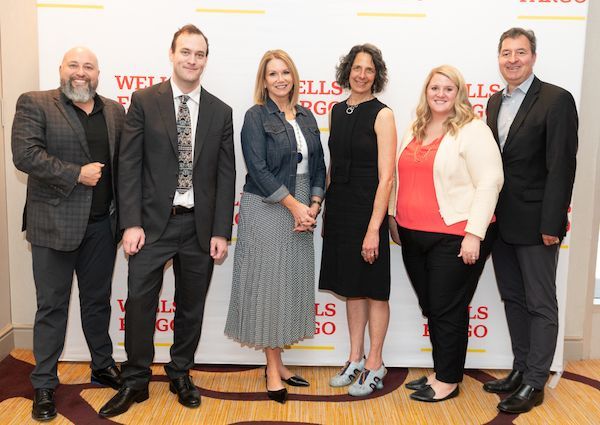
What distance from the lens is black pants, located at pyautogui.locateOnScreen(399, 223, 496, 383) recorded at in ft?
9.29

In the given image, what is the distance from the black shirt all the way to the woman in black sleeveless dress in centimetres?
115

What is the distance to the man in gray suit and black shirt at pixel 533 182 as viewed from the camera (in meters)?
2.76

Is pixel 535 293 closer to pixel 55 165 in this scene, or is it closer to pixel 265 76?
pixel 265 76

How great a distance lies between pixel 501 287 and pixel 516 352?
0.38 m

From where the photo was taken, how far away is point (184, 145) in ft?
9.10

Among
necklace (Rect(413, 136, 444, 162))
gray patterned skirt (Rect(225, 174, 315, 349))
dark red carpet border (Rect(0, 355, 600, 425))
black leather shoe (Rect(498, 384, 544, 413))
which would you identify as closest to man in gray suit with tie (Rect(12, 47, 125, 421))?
dark red carpet border (Rect(0, 355, 600, 425))

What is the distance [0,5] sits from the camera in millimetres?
3408

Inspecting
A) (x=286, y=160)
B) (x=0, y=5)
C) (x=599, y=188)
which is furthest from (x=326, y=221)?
(x=0, y=5)

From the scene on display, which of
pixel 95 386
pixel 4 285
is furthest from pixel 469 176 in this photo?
pixel 4 285

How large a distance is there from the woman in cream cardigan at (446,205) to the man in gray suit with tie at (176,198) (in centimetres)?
92

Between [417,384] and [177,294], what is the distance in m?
1.43

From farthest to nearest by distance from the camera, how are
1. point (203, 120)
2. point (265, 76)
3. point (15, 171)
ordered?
point (15, 171) < point (265, 76) < point (203, 120)

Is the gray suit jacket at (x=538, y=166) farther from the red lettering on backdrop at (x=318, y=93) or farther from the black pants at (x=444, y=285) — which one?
the red lettering on backdrop at (x=318, y=93)

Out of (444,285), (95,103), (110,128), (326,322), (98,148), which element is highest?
(95,103)
